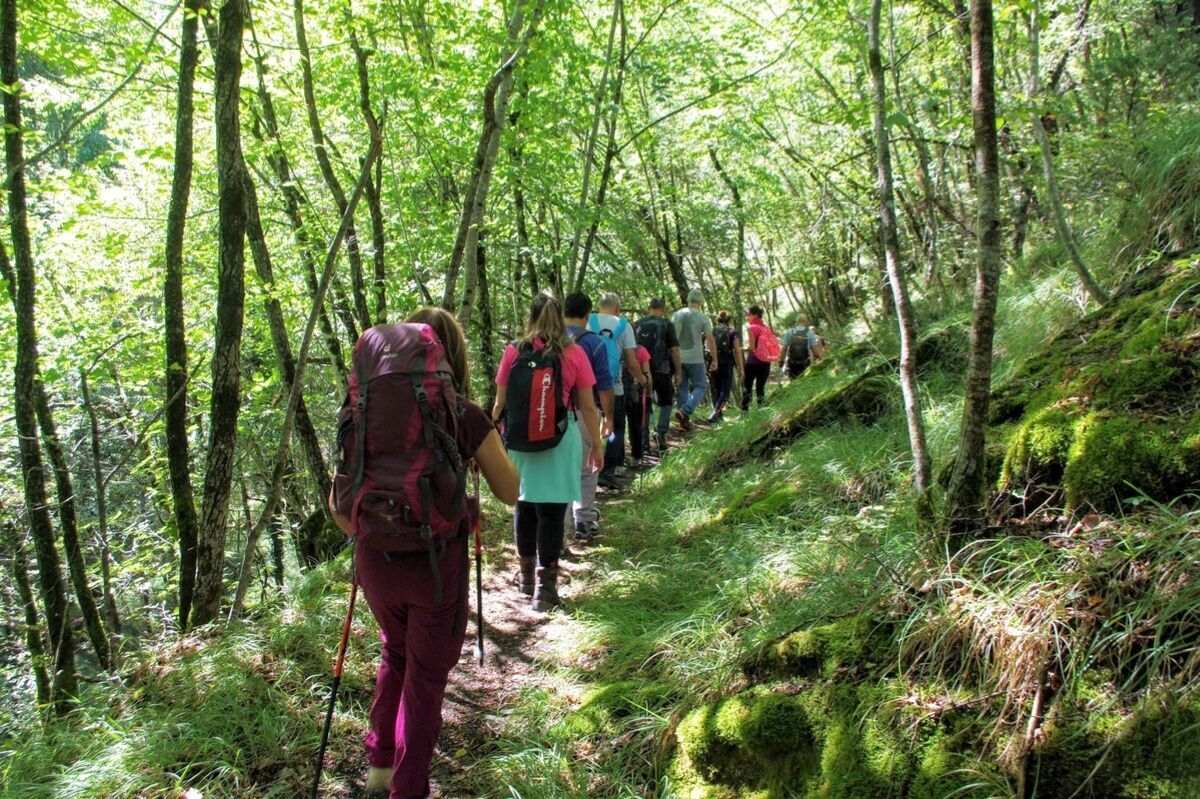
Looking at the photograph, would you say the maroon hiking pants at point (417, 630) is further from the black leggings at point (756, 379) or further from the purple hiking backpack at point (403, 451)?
the black leggings at point (756, 379)

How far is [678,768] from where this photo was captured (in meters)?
2.74

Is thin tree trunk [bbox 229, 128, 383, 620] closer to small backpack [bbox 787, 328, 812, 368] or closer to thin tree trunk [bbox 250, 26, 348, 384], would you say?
thin tree trunk [bbox 250, 26, 348, 384]

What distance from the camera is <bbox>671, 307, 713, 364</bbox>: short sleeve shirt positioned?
34.9 feet

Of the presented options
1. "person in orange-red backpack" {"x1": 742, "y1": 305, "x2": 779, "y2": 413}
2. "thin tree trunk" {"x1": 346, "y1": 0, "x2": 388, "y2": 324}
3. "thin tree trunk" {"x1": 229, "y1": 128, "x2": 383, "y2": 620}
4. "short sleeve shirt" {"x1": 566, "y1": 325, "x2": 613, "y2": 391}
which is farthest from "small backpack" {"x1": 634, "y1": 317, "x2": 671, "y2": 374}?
"thin tree trunk" {"x1": 229, "y1": 128, "x2": 383, "y2": 620}

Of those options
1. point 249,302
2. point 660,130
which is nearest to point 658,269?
point 660,130

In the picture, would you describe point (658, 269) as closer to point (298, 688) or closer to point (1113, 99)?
point (1113, 99)

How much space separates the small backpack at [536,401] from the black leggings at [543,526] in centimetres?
43

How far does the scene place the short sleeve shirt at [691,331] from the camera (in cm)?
1065

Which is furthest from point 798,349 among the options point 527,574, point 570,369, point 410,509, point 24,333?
point 410,509

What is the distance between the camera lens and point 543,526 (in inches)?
195

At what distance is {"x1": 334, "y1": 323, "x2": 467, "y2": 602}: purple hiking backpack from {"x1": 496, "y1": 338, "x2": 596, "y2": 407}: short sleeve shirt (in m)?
2.09

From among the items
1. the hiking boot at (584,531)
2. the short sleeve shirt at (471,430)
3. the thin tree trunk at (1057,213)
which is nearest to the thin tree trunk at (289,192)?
the hiking boot at (584,531)

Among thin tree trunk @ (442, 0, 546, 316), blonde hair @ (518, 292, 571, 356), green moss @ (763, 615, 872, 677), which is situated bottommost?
green moss @ (763, 615, 872, 677)

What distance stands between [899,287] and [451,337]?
2.51 m
